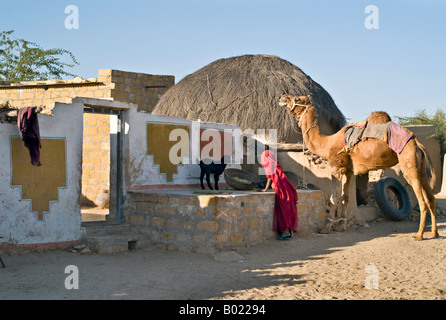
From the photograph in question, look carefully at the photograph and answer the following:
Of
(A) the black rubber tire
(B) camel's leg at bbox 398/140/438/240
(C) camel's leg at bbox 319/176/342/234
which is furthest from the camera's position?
(A) the black rubber tire

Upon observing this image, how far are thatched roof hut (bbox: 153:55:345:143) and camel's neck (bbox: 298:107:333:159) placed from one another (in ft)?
11.1

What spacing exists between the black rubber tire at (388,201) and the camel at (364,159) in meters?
1.60

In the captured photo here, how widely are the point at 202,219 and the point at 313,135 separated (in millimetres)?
3352

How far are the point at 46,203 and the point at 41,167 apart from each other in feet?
1.91

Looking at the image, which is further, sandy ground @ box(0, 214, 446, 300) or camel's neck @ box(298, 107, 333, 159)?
camel's neck @ box(298, 107, 333, 159)

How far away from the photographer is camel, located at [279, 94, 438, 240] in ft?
27.2

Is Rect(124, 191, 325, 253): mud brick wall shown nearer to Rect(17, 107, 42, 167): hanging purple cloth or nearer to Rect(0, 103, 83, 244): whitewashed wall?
Rect(0, 103, 83, 244): whitewashed wall

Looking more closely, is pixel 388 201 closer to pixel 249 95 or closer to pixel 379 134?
pixel 379 134

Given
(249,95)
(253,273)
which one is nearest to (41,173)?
(253,273)

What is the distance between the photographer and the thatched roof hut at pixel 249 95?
42.8 ft

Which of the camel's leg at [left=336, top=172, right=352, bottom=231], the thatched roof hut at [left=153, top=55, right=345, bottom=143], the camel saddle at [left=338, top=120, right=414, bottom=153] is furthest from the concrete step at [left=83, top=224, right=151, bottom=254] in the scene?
the thatched roof hut at [left=153, top=55, right=345, bottom=143]

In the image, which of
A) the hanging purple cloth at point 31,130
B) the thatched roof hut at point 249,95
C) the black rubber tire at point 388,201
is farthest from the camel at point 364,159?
the hanging purple cloth at point 31,130

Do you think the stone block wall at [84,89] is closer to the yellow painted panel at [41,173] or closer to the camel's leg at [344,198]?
the yellow painted panel at [41,173]

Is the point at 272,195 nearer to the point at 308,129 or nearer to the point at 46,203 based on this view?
the point at 308,129
